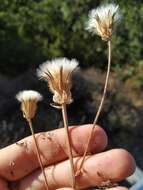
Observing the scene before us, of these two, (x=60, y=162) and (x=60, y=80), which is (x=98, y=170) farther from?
(x=60, y=80)

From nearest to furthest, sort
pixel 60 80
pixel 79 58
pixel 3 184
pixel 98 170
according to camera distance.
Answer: pixel 60 80 → pixel 98 170 → pixel 3 184 → pixel 79 58

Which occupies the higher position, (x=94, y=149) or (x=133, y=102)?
(x=94, y=149)

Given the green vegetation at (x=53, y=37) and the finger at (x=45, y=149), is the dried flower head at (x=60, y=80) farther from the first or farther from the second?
the green vegetation at (x=53, y=37)

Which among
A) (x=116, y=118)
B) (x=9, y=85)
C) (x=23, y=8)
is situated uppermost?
(x=23, y=8)

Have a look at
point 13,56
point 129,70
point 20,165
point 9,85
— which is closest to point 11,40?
point 13,56

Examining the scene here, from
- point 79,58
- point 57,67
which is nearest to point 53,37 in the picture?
point 79,58

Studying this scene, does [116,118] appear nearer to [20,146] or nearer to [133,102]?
[133,102]
